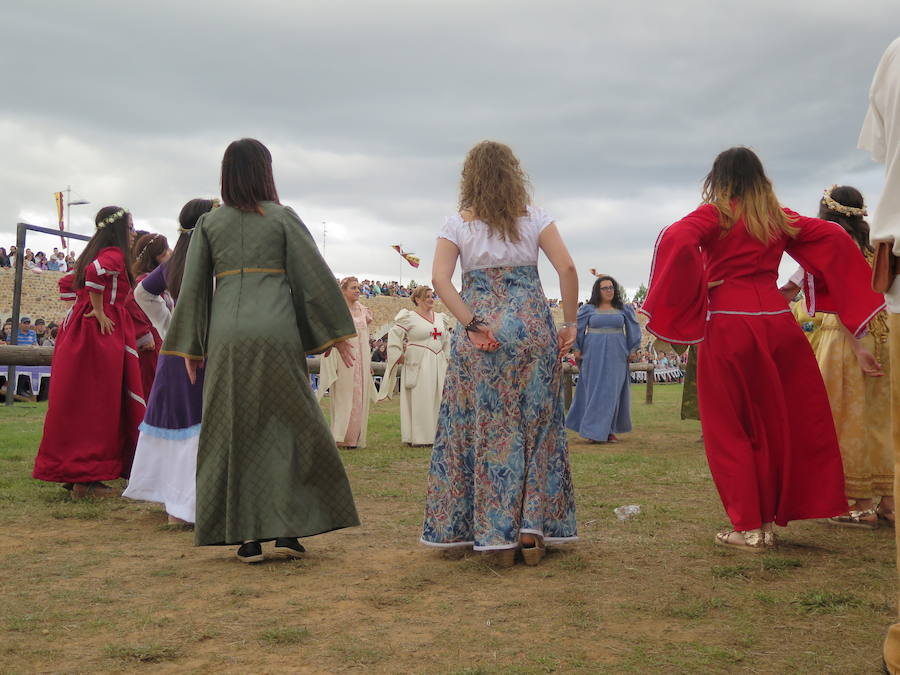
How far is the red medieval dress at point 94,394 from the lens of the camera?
605 cm

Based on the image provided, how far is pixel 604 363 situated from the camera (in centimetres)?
1114

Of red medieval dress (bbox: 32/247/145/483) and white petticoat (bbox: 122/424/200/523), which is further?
red medieval dress (bbox: 32/247/145/483)

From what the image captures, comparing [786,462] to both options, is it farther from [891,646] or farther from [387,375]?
[387,375]

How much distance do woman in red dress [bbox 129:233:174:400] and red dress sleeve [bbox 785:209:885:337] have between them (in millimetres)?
3637

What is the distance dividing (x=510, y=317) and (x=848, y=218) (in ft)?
7.54

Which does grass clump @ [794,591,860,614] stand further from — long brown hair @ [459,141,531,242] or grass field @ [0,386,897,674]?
long brown hair @ [459,141,531,242]

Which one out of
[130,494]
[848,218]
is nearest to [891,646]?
[848,218]

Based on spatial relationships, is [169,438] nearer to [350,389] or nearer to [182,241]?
[182,241]

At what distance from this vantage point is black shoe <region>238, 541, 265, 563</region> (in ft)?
13.9

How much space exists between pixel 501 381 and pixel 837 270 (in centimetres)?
180

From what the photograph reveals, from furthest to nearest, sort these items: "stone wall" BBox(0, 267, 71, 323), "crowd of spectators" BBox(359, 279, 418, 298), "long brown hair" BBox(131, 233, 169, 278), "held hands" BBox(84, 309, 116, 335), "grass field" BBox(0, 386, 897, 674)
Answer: "crowd of spectators" BBox(359, 279, 418, 298)
"stone wall" BBox(0, 267, 71, 323)
"held hands" BBox(84, 309, 116, 335)
"long brown hair" BBox(131, 233, 169, 278)
"grass field" BBox(0, 386, 897, 674)

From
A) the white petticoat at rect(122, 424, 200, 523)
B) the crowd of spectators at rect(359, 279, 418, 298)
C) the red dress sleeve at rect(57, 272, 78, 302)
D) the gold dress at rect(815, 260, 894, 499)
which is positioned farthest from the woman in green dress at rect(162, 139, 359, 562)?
the crowd of spectators at rect(359, 279, 418, 298)

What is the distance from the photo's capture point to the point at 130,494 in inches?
212

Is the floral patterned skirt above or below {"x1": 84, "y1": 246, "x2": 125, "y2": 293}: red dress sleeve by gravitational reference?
below
